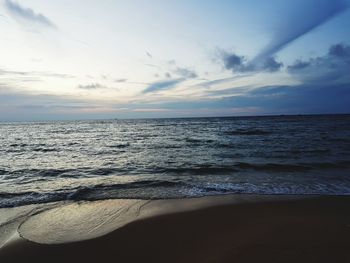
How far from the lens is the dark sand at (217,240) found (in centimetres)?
450

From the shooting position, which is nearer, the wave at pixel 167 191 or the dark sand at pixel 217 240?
the dark sand at pixel 217 240

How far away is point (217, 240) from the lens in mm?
5207

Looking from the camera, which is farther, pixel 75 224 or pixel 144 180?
pixel 144 180

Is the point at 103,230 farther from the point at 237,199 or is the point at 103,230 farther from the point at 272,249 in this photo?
the point at 237,199

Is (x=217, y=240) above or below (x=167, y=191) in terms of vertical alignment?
above

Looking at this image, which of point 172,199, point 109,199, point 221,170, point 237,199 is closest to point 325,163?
point 221,170

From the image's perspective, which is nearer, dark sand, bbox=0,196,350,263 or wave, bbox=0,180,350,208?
dark sand, bbox=0,196,350,263

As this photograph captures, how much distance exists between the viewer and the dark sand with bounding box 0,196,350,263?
4502 mm

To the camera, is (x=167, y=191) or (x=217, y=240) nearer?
(x=217, y=240)

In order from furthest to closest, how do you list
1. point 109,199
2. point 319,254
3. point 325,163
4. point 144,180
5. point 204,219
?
point 325,163, point 144,180, point 109,199, point 204,219, point 319,254

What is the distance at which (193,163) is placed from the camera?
15.7 meters

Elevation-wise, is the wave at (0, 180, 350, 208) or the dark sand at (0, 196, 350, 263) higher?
the dark sand at (0, 196, 350, 263)

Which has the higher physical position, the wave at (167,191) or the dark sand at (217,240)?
the dark sand at (217,240)

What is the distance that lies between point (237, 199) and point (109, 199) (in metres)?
3.91
